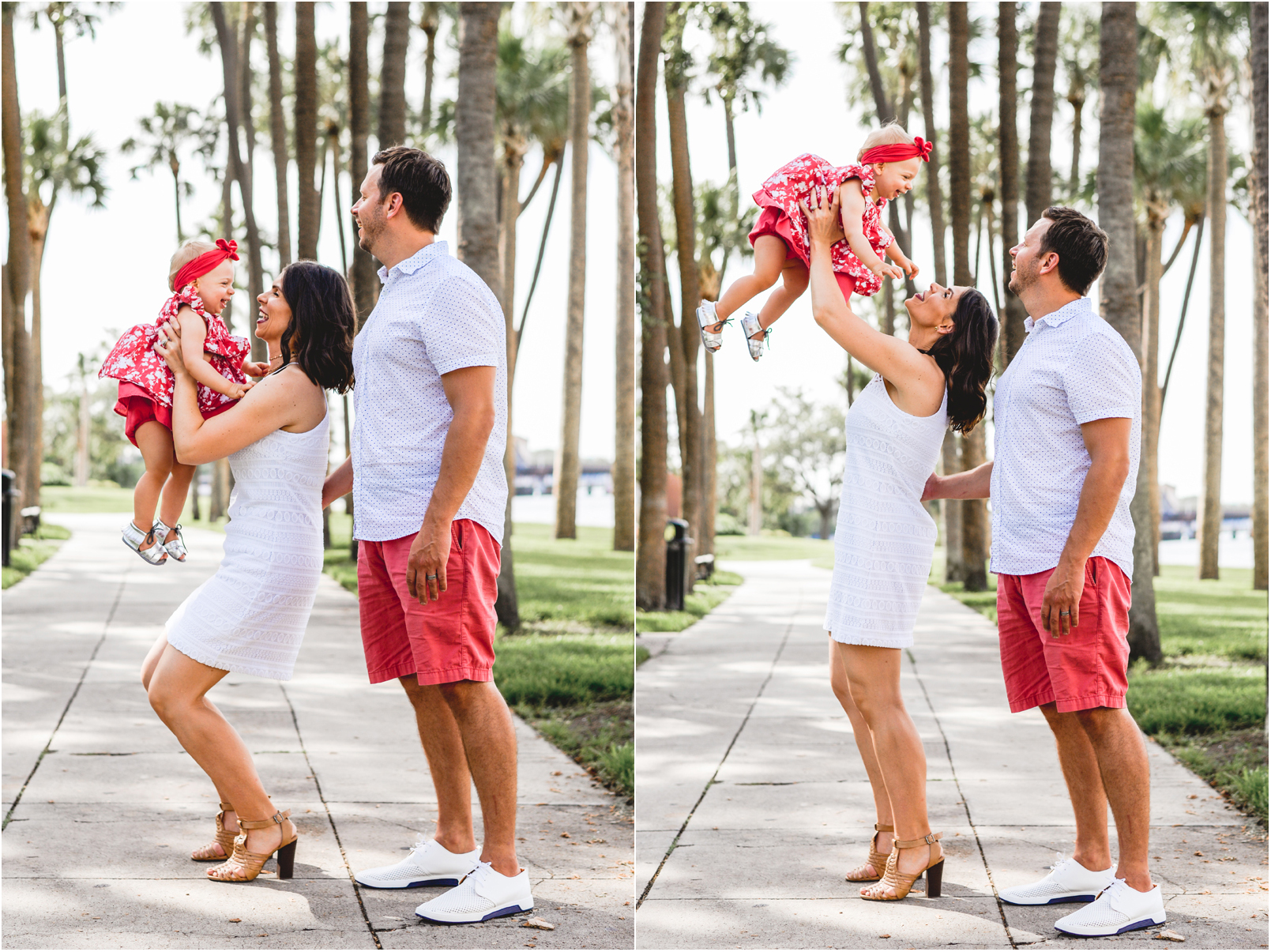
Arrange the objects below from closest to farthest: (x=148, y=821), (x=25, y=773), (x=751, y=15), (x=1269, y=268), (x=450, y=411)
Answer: (x=450, y=411) → (x=148, y=821) → (x=25, y=773) → (x=1269, y=268) → (x=751, y=15)

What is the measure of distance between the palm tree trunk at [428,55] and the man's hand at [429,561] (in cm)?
2255

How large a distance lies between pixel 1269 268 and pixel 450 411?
16.4 ft

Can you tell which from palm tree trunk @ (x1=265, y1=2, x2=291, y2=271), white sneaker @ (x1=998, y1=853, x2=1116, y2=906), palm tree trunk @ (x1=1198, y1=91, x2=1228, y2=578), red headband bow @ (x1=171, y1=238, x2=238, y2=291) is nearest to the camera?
white sneaker @ (x1=998, y1=853, x2=1116, y2=906)

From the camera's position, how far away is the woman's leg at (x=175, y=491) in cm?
346

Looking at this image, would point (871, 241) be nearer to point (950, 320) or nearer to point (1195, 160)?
point (950, 320)

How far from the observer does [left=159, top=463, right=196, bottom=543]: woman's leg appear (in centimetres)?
346

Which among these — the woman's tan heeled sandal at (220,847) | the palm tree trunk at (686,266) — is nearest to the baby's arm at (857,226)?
the woman's tan heeled sandal at (220,847)

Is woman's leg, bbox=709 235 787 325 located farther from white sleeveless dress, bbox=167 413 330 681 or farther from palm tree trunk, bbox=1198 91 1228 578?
palm tree trunk, bbox=1198 91 1228 578

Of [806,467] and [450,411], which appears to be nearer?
[450,411]

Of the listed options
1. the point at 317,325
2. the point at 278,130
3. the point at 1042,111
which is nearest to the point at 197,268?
the point at 317,325

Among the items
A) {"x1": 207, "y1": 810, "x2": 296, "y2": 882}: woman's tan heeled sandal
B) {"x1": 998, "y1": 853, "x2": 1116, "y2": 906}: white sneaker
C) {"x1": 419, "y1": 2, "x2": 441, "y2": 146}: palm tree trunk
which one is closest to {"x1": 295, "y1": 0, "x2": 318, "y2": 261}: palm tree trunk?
{"x1": 207, "y1": 810, "x2": 296, "y2": 882}: woman's tan heeled sandal

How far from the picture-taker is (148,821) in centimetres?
421

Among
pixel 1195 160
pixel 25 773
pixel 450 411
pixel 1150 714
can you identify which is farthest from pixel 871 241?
pixel 1195 160

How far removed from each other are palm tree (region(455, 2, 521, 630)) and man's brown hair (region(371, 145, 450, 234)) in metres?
4.71
